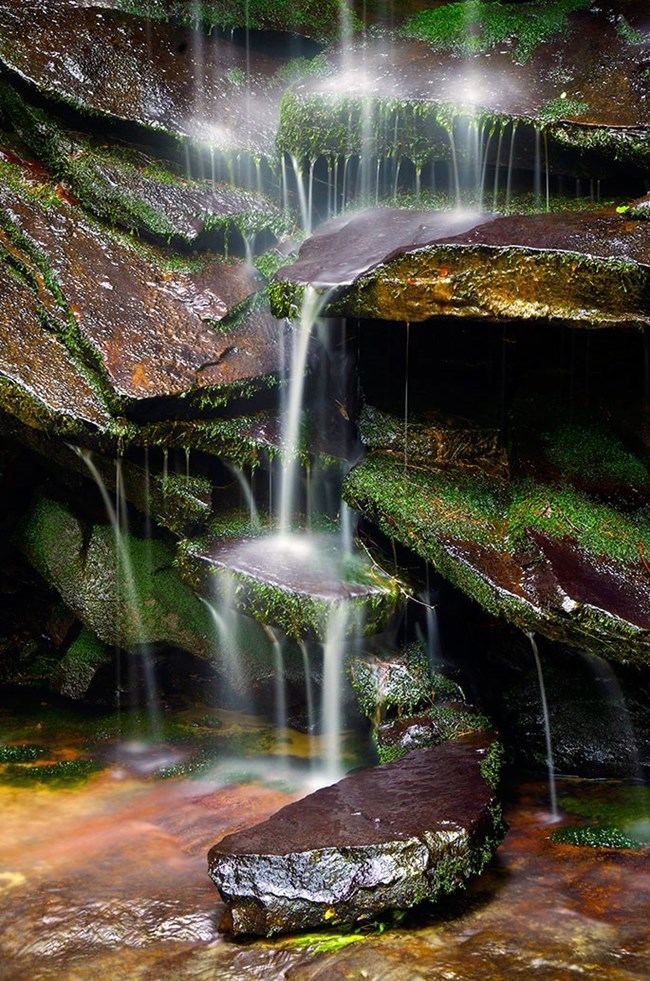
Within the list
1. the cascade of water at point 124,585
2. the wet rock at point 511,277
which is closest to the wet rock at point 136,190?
the wet rock at point 511,277

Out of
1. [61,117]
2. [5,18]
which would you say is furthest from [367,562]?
[5,18]

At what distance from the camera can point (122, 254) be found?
23.1 ft

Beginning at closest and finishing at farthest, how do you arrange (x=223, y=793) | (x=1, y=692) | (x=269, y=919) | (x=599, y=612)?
(x=269, y=919) < (x=599, y=612) < (x=223, y=793) < (x=1, y=692)

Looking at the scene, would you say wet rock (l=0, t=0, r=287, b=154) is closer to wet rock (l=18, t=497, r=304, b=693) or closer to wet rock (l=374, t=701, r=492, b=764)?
wet rock (l=18, t=497, r=304, b=693)

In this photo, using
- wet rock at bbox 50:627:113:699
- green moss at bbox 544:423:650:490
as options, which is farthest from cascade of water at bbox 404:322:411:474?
wet rock at bbox 50:627:113:699

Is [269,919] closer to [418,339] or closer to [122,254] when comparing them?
[418,339]

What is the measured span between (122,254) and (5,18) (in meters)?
2.76

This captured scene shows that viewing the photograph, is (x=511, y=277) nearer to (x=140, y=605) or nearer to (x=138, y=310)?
(x=138, y=310)

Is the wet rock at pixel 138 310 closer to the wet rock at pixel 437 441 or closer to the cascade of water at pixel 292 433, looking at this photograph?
the cascade of water at pixel 292 433

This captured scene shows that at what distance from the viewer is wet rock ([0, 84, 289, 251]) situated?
728cm

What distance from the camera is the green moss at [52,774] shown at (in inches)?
238

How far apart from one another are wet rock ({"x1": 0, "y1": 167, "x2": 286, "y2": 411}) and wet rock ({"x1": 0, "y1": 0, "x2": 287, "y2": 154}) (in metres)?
1.24

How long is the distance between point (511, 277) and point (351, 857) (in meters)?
3.34

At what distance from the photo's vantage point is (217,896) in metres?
4.51
